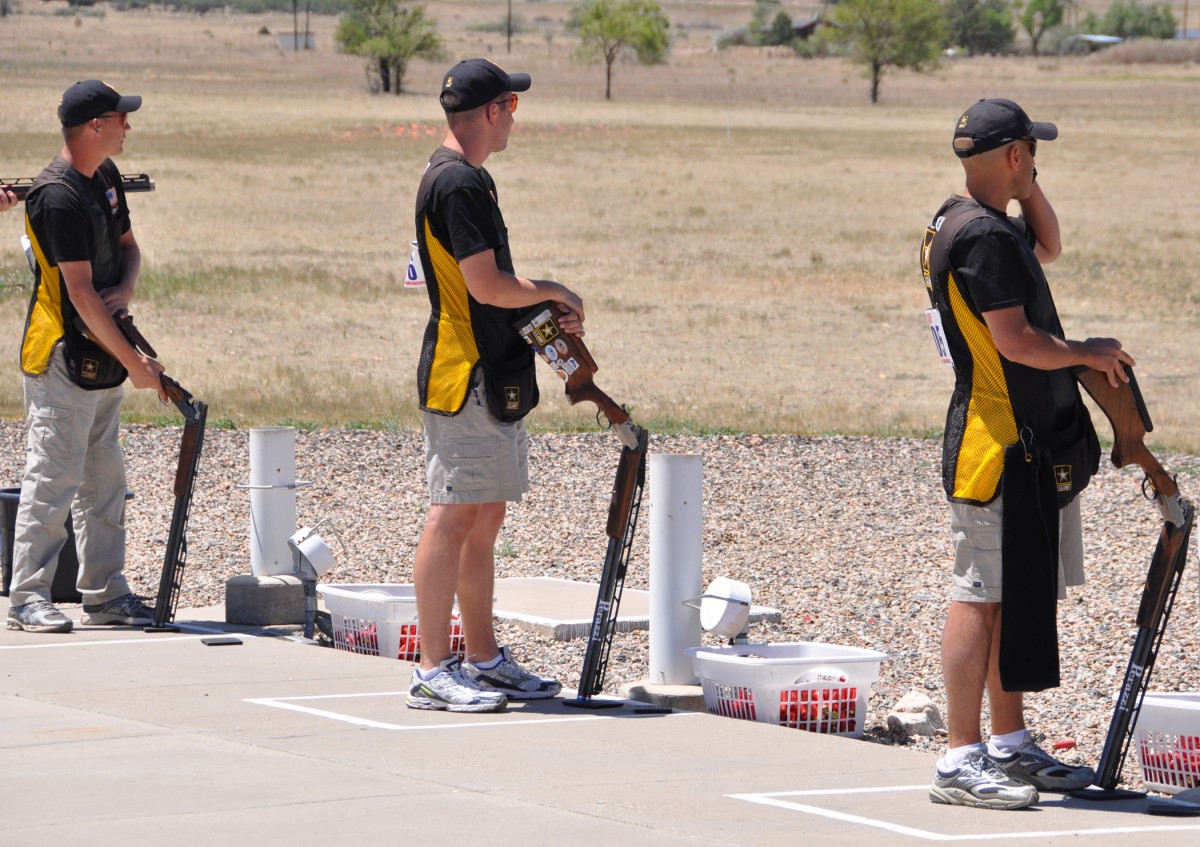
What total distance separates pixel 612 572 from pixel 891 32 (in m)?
103

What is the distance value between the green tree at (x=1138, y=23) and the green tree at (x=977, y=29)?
1368cm

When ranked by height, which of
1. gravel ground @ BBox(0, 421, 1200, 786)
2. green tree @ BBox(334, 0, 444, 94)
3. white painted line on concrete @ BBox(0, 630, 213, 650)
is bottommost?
gravel ground @ BBox(0, 421, 1200, 786)

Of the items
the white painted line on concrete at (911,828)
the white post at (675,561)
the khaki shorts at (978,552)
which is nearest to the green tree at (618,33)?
the white post at (675,561)

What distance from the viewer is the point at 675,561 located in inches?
259

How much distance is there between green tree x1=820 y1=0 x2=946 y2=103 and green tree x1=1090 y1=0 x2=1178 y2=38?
210 ft

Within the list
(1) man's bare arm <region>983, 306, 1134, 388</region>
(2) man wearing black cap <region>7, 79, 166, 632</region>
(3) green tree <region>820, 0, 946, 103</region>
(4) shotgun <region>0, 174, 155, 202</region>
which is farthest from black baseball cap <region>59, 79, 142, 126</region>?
(3) green tree <region>820, 0, 946, 103</region>

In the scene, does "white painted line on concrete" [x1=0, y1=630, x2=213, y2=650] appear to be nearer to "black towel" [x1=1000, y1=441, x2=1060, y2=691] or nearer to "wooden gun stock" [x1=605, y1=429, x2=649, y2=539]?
"wooden gun stock" [x1=605, y1=429, x2=649, y2=539]

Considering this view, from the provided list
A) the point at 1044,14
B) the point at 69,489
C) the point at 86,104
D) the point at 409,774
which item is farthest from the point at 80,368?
the point at 1044,14

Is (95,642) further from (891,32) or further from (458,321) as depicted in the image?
(891,32)

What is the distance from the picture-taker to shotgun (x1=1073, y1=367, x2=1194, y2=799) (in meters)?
5.19

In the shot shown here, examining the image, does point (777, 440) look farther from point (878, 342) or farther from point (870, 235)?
point (870, 235)

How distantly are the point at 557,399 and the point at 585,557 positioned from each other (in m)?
6.46

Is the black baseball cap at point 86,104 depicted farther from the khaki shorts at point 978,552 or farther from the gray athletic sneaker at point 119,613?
the khaki shorts at point 978,552

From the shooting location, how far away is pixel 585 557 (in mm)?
9656
